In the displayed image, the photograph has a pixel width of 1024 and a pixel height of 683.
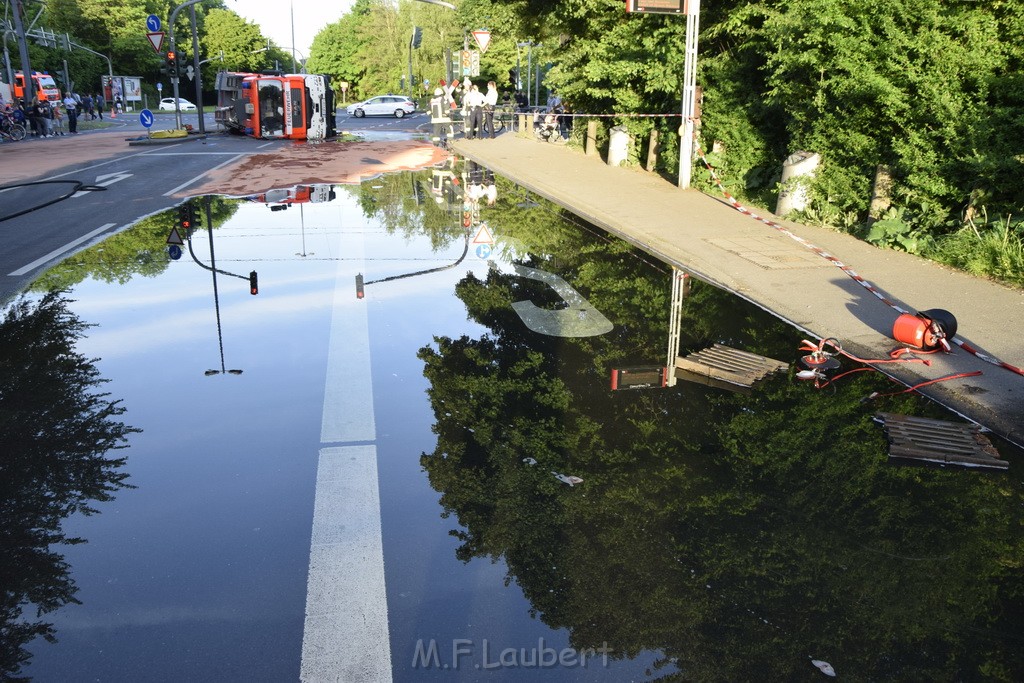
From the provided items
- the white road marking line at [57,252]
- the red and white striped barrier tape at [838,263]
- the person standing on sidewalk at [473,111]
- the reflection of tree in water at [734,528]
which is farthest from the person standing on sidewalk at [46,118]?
the reflection of tree in water at [734,528]

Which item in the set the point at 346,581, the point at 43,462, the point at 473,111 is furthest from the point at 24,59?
the point at 346,581

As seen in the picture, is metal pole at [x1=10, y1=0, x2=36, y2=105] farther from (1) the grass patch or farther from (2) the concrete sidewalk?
(1) the grass patch

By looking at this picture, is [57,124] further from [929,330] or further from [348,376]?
[929,330]

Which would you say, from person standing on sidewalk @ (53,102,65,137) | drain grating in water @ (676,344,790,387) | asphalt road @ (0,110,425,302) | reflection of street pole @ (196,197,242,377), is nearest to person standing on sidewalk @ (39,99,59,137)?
person standing on sidewalk @ (53,102,65,137)

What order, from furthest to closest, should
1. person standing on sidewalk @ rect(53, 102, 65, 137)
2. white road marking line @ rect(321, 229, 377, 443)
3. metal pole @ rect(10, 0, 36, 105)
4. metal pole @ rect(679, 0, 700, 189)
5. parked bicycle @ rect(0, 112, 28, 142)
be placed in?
person standing on sidewalk @ rect(53, 102, 65, 137), metal pole @ rect(10, 0, 36, 105), parked bicycle @ rect(0, 112, 28, 142), metal pole @ rect(679, 0, 700, 189), white road marking line @ rect(321, 229, 377, 443)

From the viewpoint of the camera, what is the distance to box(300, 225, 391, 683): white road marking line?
3324mm

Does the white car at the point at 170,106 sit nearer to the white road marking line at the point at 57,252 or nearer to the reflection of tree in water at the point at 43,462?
the white road marking line at the point at 57,252

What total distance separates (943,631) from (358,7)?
13721 centimetres

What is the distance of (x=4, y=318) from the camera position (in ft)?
27.1

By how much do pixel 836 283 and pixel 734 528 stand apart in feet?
20.0

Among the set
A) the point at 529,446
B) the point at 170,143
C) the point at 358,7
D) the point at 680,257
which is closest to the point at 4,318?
the point at 529,446

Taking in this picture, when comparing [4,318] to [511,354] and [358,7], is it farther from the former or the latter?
[358,7]

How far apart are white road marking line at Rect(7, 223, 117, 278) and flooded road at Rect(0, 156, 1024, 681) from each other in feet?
7.51

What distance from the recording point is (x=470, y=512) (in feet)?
14.6
